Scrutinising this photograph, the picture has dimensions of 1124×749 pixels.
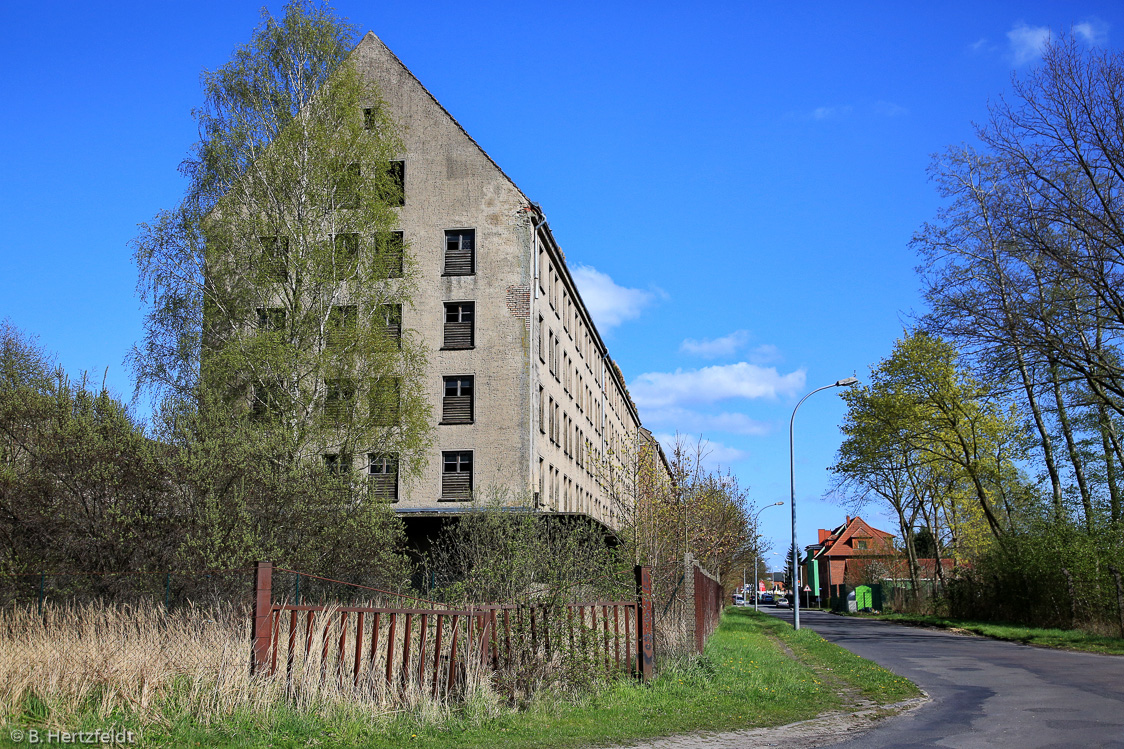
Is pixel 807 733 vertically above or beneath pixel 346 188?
beneath

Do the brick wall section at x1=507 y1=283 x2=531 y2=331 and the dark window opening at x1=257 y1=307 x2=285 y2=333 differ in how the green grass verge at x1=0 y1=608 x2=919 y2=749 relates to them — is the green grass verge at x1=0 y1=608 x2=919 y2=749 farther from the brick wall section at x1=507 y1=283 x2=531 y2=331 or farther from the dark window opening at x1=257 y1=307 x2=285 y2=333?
the brick wall section at x1=507 y1=283 x2=531 y2=331

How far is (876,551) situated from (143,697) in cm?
7896

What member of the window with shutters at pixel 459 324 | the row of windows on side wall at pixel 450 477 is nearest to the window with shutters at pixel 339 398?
the row of windows on side wall at pixel 450 477

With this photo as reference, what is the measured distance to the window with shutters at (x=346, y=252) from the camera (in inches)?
969

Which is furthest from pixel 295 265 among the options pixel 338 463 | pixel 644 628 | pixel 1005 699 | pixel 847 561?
pixel 847 561

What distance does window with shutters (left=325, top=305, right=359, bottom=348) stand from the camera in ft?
79.1

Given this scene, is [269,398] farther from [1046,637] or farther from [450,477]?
[1046,637]

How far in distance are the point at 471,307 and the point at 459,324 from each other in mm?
748

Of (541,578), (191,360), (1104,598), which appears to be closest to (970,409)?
(1104,598)

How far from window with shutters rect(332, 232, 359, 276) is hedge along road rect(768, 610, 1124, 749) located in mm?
16843

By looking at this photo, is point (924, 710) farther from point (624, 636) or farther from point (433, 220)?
point (433, 220)

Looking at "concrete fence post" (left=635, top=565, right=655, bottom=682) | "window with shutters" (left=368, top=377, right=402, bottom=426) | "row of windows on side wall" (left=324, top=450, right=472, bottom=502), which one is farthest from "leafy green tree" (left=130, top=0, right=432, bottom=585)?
"concrete fence post" (left=635, top=565, right=655, bottom=682)

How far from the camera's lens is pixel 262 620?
9.25 metres

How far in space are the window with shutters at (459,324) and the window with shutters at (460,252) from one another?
3.80ft
